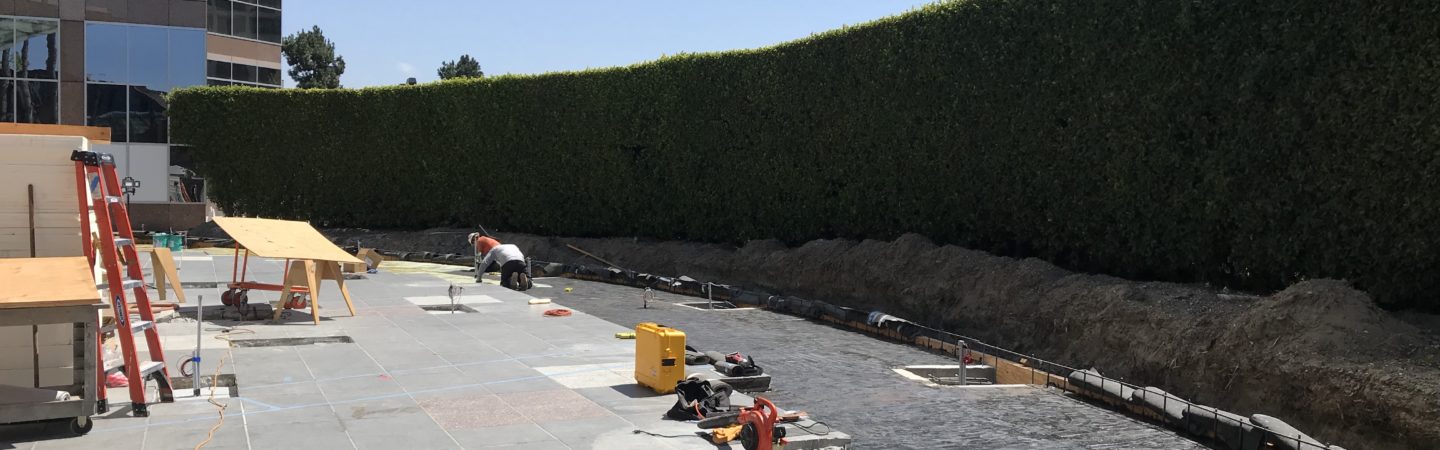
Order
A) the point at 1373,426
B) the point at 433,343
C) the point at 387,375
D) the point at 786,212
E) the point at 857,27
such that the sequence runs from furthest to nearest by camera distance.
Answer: the point at 786,212 → the point at 857,27 → the point at 433,343 → the point at 387,375 → the point at 1373,426

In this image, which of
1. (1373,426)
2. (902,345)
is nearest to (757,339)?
(902,345)

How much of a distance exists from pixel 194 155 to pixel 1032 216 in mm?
26774

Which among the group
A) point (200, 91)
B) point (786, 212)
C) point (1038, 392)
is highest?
point (200, 91)

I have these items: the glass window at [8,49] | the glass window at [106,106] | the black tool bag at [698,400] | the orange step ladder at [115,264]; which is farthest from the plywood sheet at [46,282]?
the glass window at [8,49]

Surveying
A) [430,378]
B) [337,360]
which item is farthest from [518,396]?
[337,360]

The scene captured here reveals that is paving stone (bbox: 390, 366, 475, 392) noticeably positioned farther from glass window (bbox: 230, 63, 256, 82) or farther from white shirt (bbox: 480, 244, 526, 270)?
glass window (bbox: 230, 63, 256, 82)

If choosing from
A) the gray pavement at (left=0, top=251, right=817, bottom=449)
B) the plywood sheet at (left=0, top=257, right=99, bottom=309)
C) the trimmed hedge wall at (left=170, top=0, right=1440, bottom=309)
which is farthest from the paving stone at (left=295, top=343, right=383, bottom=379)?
the trimmed hedge wall at (left=170, top=0, right=1440, bottom=309)

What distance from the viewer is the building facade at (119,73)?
31984 millimetres

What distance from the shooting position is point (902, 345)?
45.0ft

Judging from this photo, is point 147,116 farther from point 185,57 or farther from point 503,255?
point 503,255

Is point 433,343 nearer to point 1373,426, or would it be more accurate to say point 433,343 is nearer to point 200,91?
point 1373,426

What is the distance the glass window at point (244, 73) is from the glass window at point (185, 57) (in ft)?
49.4

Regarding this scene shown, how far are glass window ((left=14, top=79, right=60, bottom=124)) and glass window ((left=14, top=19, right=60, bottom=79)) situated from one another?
0.24m

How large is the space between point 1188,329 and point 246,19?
45.4 metres
